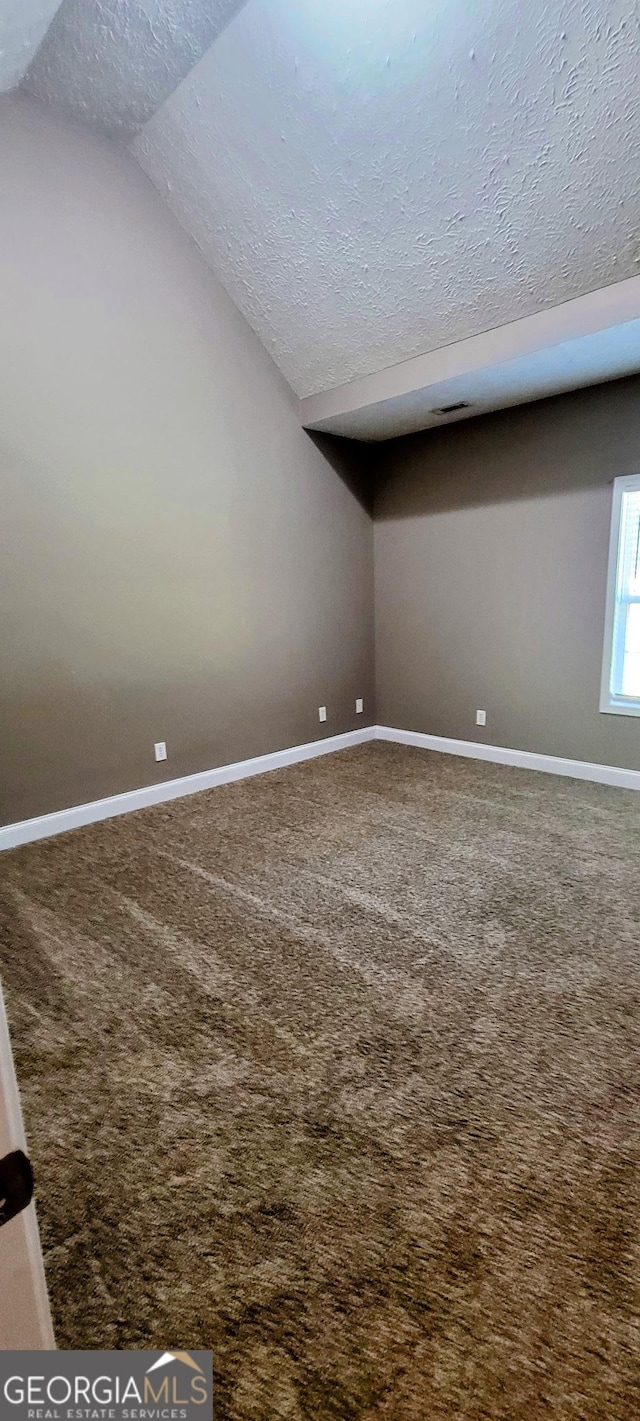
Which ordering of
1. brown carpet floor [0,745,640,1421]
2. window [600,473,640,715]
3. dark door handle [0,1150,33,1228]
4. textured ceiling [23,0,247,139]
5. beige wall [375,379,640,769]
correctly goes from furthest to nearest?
1. beige wall [375,379,640,769]
2. window [600,473,640,715]
3. textured ceiling [23,0,247,139]
4. brown carpet floor [0,745,640,1421]
5. dark door handle [0,1150,33,1228]

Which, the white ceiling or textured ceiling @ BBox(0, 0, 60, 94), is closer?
textured ceiling @ BBox(0, 0, 60, 94)

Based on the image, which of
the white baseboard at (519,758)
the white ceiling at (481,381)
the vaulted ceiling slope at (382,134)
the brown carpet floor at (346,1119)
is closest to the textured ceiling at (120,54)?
the vaulted ceiling slope at (382,134)

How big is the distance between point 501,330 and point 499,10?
1146 mm

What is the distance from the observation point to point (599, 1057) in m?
1.64

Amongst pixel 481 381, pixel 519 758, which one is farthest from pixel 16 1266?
pixel 519 758

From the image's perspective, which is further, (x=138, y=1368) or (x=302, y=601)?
(x=302, y=601)

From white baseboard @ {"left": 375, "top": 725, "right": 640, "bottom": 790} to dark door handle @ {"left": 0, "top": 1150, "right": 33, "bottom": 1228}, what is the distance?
3.84 metres

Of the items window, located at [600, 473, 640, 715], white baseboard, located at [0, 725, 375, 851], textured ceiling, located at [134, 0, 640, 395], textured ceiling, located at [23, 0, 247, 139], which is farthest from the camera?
window, located at [600, 473, 640, 715]

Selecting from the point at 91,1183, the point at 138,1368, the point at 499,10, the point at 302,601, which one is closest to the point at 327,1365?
the point at 138,1368

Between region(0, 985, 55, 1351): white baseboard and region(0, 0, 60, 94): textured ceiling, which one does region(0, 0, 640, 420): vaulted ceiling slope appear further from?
region(0, 985, 55, 1351): white baseboard

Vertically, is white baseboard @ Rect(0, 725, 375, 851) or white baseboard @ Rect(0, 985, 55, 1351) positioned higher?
white baseboard @ Rect(0, 985, 55, 1351)

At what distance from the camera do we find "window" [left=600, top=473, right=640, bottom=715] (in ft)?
11.8

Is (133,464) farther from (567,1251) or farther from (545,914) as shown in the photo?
(567,1251)

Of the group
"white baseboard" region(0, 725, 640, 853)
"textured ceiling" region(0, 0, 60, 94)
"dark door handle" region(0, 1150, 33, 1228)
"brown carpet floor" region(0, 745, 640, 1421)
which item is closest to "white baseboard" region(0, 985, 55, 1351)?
"dark door handle" region(0, 1150, 33, 1228)
